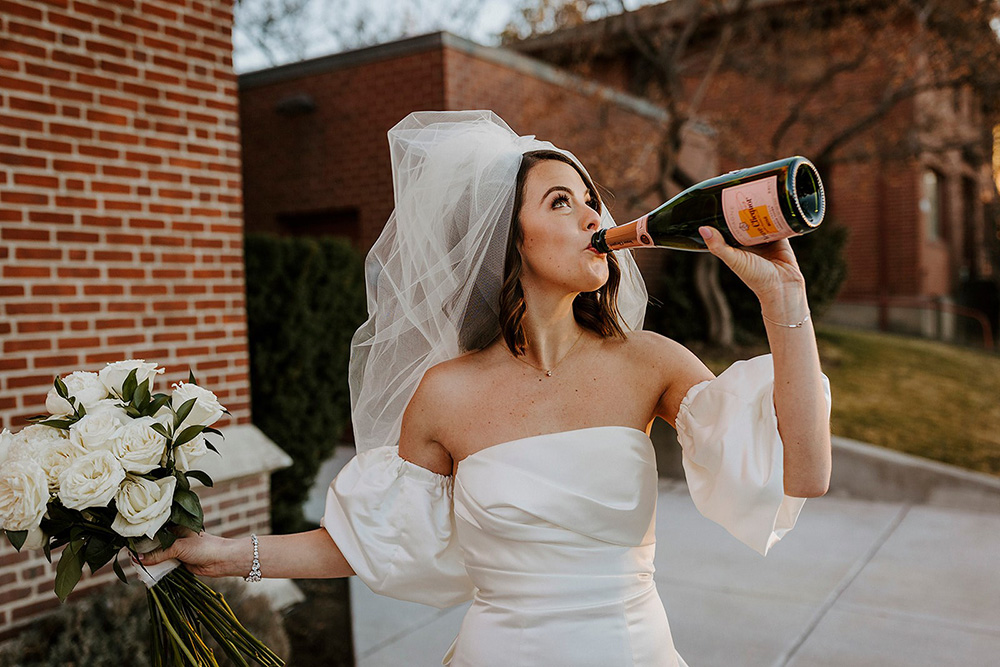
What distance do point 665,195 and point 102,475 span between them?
8.74 meters

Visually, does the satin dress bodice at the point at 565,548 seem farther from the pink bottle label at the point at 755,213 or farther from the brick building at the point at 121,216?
the brick building at the point at 121,216

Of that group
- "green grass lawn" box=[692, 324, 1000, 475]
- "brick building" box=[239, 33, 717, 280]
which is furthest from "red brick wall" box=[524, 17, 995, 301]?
"green grass lawn" box=[692, 324, 1000, 475]

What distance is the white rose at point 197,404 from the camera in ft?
5.50

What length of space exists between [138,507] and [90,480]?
0.11 meters

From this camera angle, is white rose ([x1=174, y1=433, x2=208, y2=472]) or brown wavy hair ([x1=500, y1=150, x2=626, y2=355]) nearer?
white rose ([x1=174, y1=433, x2=208, y2=472])

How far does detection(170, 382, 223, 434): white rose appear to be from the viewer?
5.50ft

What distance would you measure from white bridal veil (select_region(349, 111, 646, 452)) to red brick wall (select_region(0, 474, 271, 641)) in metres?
1.38

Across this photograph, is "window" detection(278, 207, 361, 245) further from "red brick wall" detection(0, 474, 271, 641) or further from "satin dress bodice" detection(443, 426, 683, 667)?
"satin dress bodice" detection(443, 426, 683, 667)

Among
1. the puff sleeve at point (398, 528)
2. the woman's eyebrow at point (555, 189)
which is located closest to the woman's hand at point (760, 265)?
the woman's eyebrow at point (555, 189)

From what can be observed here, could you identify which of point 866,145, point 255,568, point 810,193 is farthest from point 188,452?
point 866,145

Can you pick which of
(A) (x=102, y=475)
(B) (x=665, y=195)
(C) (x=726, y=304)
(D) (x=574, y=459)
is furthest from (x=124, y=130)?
(C) (x=726, y=304)

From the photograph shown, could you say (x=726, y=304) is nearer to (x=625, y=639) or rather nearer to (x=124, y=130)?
(x=124, y=130)

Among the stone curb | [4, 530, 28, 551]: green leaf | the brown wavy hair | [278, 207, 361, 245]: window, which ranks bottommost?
the stone curb

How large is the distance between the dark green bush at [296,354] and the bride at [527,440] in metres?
3.19
